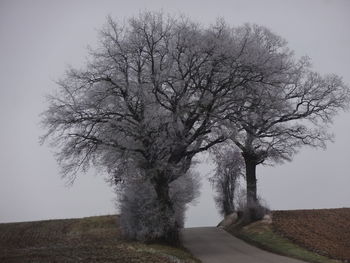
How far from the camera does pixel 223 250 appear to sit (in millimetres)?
30188

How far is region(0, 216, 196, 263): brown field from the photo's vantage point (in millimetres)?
22125

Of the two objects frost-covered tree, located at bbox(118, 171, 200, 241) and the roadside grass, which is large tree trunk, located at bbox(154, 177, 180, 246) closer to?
frost-covered tree, located at bbox(118, 171, 200, 241)

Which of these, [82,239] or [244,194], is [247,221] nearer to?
[244,194]

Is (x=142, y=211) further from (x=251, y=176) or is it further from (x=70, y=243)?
(x=251, y=176)

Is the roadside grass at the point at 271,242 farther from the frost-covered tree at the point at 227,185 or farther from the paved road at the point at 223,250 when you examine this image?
the frost-covered tree at the point at 227,185

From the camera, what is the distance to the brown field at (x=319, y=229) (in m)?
29.6

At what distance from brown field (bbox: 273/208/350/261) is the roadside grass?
526 millimetres

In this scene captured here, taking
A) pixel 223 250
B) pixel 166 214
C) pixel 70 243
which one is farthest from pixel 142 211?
pixel 223 250

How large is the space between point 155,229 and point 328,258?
31.8ft

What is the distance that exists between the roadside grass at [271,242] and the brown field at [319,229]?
1.73 ft

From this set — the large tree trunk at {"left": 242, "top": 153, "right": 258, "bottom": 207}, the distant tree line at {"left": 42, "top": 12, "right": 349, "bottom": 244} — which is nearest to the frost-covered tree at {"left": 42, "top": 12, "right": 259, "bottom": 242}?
the distant tree line at {"left": 42, "top": 12, "right": 349, "bottom": 244}

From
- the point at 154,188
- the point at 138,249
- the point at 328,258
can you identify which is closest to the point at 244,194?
the point at 154,188

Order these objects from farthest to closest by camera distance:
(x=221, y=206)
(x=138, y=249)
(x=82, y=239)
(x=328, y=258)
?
(x=221, y=206), (x=82, y=239), (x=328, y=258), (x=138, y=249)

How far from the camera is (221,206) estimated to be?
50438 millimetres
